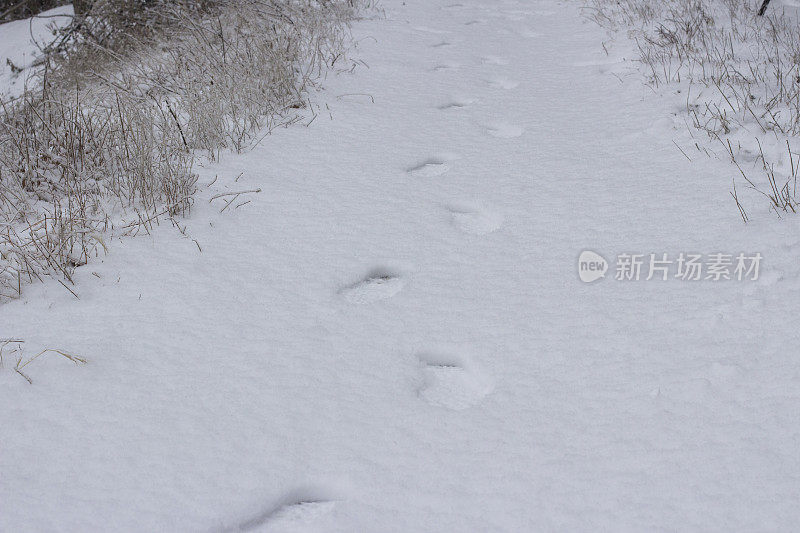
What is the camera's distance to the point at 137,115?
2760 mm

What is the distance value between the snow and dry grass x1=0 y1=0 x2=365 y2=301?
3.76 ft

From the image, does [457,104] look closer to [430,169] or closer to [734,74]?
[430,169]

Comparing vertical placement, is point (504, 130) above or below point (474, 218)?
above

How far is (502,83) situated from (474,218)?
6.42 ft

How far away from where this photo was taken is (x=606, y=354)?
1746 millimetres

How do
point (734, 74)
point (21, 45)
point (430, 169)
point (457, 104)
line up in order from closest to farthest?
point (430, 169)
point (734, 74)
point (457, 104)
point (21, 45)

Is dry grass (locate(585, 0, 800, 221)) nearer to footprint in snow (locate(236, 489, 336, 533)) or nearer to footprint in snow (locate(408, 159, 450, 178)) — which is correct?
footprint in snow (locate(408, 159, 450, 178))

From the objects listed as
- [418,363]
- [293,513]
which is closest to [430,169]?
[418,363]

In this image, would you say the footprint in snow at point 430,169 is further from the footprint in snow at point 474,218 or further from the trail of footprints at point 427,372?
the footprint in snow at point 474,218

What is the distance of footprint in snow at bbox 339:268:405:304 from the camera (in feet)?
6.70

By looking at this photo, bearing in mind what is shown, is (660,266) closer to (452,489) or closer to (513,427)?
(513,427)

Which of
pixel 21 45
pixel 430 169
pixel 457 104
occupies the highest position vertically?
pixel 21 45

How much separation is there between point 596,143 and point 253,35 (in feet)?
7.51

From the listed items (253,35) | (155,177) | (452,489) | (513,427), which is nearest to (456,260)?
(513,427)
